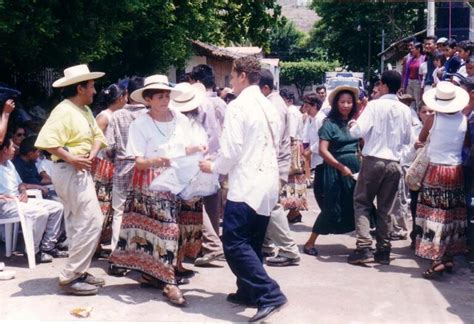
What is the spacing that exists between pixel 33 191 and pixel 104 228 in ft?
2.92

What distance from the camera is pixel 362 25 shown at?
143ft

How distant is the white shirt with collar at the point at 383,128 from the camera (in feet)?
22.4

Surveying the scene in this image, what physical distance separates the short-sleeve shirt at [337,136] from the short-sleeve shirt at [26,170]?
3190 millimetres

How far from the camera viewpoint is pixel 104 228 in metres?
7.18

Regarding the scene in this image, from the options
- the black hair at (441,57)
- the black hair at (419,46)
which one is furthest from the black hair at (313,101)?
the black hair at (419,46)

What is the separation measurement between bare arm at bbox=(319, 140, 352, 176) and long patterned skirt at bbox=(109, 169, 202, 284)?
74.7 inches

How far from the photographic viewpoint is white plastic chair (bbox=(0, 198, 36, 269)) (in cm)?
677

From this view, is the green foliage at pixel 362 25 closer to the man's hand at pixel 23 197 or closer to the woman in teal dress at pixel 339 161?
the woman in teal dress at pixel 339 161

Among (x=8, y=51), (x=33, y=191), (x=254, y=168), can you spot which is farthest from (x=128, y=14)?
(x=254, y=168)

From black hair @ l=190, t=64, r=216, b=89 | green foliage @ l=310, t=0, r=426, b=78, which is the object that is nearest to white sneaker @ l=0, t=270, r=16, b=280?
black hair @ l=190, t=64, r=216, b=89

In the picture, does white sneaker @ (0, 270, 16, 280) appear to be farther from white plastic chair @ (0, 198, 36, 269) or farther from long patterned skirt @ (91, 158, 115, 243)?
long patterned skirt @ (91, 158, 115, 243)

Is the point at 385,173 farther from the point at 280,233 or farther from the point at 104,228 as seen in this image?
the point at 104,228

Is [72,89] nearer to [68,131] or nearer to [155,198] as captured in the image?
[68,131]

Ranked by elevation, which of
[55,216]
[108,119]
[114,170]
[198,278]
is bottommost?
[198,278]
